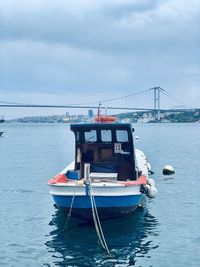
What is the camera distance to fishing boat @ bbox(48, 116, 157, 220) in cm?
1928

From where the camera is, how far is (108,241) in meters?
18.4

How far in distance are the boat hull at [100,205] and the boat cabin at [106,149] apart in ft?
10.8

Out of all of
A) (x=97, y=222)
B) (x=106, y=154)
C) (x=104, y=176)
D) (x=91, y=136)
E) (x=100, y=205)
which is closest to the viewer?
(x=100, y=205)

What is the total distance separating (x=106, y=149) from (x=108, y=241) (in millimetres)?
6411

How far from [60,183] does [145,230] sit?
3.85m

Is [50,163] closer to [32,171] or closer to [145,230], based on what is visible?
[32,171]

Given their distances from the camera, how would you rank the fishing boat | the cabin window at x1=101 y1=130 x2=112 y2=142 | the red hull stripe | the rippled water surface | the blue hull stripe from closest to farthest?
the rippled water surface → the blue hull stripe → the fishing boat → the red hull stripe → the cabin window at x1=101 y1=130 x2=112 y2=142

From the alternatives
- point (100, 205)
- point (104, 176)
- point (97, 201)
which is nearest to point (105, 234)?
point (100, 205)

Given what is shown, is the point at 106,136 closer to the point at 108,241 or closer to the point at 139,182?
the point at 139,182

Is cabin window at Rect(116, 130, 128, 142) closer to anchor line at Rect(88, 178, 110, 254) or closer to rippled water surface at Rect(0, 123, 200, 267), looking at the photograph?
rippled water surface at Rect(0, 123, 200, 267)

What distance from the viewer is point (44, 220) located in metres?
22.2

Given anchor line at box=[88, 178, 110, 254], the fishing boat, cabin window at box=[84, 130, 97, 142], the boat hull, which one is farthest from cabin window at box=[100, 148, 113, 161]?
anchor line at box=[88, 178, 110, 254]

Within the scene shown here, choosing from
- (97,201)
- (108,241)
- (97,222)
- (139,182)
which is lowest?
(108,241)

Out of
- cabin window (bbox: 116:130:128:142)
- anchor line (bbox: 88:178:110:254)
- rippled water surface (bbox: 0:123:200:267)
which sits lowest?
rippled water surface (bbox: 0:123:200:267)
